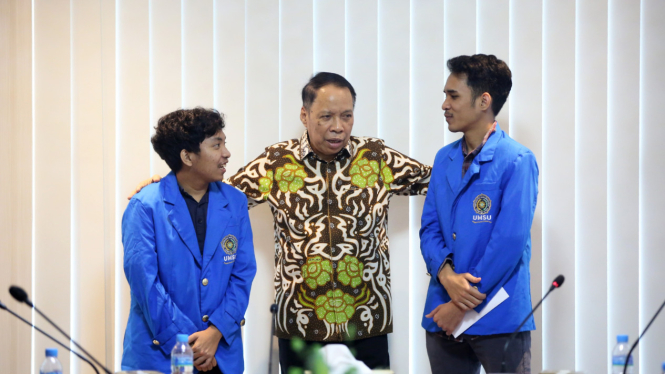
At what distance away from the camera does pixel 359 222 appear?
260cm

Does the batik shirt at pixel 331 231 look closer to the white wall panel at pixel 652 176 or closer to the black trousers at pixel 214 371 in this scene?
the black trousers at pixel 214 371

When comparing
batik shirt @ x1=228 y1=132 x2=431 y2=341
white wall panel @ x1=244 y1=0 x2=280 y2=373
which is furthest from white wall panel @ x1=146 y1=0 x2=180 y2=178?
batik shirt @ x1=228 y1=132 x2=431 y2=341

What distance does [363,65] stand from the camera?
9.87 feet

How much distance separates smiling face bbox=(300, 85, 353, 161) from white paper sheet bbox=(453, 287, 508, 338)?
89cm

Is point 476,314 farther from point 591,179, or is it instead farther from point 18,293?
point 18,293

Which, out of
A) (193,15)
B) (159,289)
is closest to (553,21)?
(193,15)

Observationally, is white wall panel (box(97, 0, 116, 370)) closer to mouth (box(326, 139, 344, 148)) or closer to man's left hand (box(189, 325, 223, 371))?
man's left hand (box(189, 325, 223, 371))

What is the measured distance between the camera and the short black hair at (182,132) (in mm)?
2303

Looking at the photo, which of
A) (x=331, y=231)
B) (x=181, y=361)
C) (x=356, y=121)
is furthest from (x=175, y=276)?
(x=356, y=121)

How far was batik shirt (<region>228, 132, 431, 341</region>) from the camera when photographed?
8.47 feet

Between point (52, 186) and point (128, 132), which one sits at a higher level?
point (128, 132)

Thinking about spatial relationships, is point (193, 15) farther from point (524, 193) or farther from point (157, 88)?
point (524, 193)

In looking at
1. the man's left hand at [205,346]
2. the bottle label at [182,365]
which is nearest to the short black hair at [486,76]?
the man's left hand at [205,346]

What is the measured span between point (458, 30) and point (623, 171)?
1088mm
